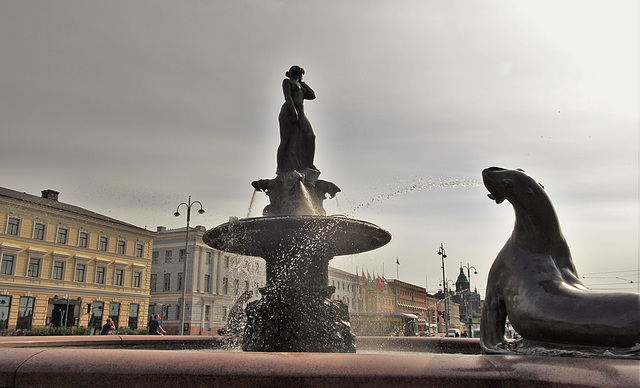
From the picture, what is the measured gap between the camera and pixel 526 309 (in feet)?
12.8

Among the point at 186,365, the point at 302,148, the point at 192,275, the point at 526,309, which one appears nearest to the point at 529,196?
the point at 526,309

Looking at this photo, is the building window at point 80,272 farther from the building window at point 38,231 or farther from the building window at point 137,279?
the building window at point 137,279

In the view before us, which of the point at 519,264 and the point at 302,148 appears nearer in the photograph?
the point at 519,264

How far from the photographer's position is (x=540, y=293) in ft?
12.6

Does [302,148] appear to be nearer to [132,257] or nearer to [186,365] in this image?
[186,365]

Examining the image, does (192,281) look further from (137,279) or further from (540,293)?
(540,293)

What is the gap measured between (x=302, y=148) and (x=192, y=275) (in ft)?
176

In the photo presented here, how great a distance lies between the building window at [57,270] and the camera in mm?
42531

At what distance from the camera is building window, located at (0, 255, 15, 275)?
127ft

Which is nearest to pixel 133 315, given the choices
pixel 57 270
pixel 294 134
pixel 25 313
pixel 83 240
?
pixel 83 240

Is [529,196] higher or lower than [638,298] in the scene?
higher

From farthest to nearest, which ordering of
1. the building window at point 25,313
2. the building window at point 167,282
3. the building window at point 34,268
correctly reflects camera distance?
the building window at point 167,282, the building window at point 34,268, the building window at point 25,313

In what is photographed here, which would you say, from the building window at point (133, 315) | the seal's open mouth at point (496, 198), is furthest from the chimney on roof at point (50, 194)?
the seal's open mouth at point (496, 198)

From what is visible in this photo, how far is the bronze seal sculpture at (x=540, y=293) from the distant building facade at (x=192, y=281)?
184ft
